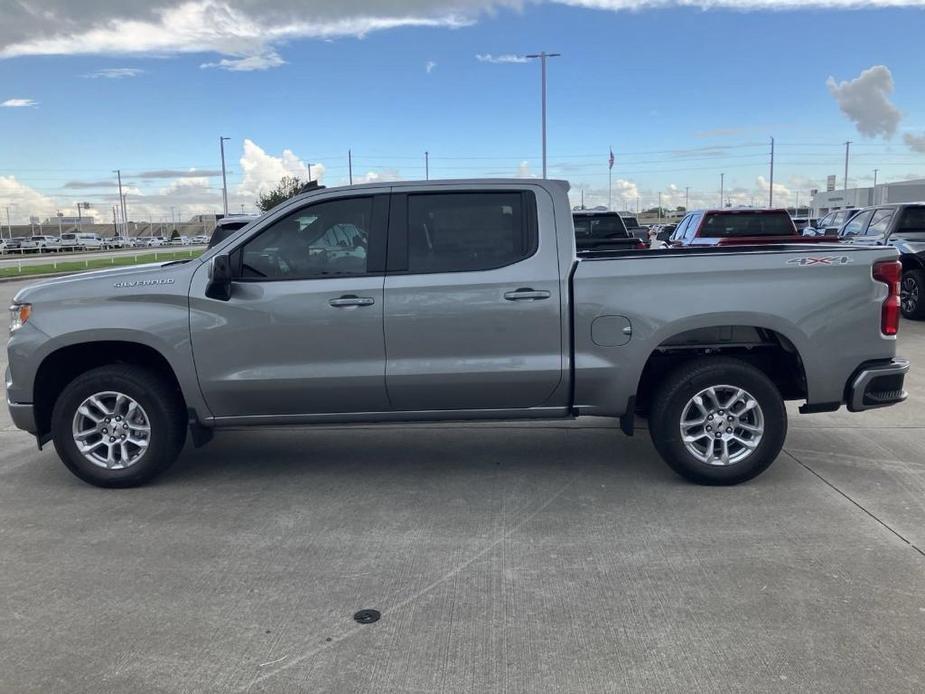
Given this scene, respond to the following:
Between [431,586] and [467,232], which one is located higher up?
[467,232]

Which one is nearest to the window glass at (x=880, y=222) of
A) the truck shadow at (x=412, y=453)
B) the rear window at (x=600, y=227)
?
the rear window at (x=600, y=227)

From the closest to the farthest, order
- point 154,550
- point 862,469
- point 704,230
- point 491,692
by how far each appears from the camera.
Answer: point 491,692, point 154,550, point 862,469, point 704,230

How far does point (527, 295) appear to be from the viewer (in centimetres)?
514

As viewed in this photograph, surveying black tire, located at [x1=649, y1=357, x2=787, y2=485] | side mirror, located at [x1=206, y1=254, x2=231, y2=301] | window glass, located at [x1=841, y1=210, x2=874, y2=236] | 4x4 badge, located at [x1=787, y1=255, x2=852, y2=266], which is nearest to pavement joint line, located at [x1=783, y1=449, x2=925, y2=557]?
black tire, located at [x1=649, y1=357, x2=787, y2=485]

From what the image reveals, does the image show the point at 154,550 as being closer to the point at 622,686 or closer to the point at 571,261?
the point at 622,686

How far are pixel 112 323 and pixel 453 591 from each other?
293cm

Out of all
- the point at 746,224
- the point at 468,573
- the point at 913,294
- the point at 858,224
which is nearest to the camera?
the point at 468,573

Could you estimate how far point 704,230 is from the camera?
46.3 feet

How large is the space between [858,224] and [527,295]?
13.0 meters

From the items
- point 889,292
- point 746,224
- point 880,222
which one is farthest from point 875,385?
point 880,222

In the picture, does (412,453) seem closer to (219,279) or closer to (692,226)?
(219,279)

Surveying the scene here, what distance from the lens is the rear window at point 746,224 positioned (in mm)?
13852

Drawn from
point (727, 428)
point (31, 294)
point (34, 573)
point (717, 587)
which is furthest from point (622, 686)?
point (31, 294)

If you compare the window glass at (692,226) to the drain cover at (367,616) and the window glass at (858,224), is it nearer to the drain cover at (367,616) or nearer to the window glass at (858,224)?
the window glass at (858,224)
